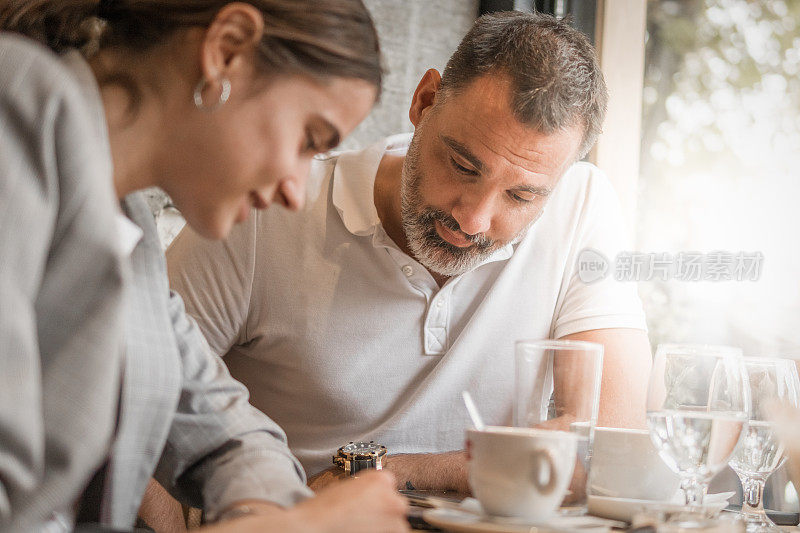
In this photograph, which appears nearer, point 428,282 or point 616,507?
point 616,507

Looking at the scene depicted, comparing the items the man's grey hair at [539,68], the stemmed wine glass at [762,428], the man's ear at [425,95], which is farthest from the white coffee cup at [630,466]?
the man's ear at [425,95]

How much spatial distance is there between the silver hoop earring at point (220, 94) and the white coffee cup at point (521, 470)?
0.44m

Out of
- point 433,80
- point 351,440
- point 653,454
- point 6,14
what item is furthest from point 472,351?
point 6,14

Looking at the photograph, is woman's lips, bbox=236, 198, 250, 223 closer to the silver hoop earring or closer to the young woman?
the young woman

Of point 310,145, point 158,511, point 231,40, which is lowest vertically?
point 158,511

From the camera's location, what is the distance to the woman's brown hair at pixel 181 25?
0.92 metres

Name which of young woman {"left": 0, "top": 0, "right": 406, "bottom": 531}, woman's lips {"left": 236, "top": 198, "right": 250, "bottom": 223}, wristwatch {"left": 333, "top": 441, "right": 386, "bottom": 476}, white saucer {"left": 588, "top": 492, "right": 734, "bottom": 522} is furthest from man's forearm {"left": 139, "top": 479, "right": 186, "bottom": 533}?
white saucer {"left": 588, "top": 492, "right": 734, "bottom": 522}

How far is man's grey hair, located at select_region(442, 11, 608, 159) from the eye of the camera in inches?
61.6

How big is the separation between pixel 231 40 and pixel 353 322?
858 millimetres

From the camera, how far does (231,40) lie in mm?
920

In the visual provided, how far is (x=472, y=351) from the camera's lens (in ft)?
5.63

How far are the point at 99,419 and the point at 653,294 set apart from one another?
2166 millimetres

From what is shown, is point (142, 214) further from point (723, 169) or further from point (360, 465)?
point (723, 169)

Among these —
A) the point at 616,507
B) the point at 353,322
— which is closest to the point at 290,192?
the point at 616,507
